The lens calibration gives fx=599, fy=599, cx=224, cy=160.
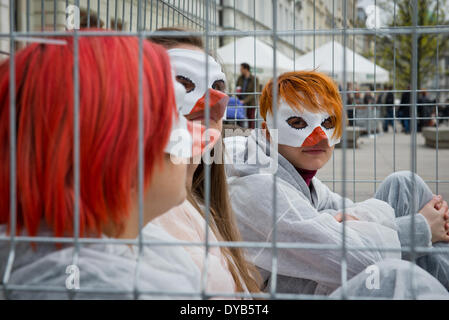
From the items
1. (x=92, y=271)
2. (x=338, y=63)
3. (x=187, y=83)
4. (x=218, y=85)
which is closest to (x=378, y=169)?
(x=338, y=63)

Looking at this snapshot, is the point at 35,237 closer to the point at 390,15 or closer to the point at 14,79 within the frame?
the point at 14,79

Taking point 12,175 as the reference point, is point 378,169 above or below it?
below

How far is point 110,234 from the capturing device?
92cm

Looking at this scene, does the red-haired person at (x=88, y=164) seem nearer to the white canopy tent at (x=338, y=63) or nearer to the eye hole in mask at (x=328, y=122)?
the eye hole in mask at (x=328, y=122)

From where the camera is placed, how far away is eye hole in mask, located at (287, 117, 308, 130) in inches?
77.0

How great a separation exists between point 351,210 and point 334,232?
21cm

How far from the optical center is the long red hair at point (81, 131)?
842 mm

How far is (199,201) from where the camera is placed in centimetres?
167

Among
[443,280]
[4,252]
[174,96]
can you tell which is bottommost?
[443,280]

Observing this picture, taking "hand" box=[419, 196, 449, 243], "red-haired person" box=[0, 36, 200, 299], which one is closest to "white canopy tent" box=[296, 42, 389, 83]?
"hand" box=[419, 196, 449, 243]

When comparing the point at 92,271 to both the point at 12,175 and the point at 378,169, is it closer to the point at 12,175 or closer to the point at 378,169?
the point at 12,175

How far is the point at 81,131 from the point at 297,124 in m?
1.21

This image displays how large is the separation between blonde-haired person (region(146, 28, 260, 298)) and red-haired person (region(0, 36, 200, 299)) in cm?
35

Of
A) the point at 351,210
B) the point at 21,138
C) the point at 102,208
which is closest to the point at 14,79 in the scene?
the point at 21,138
